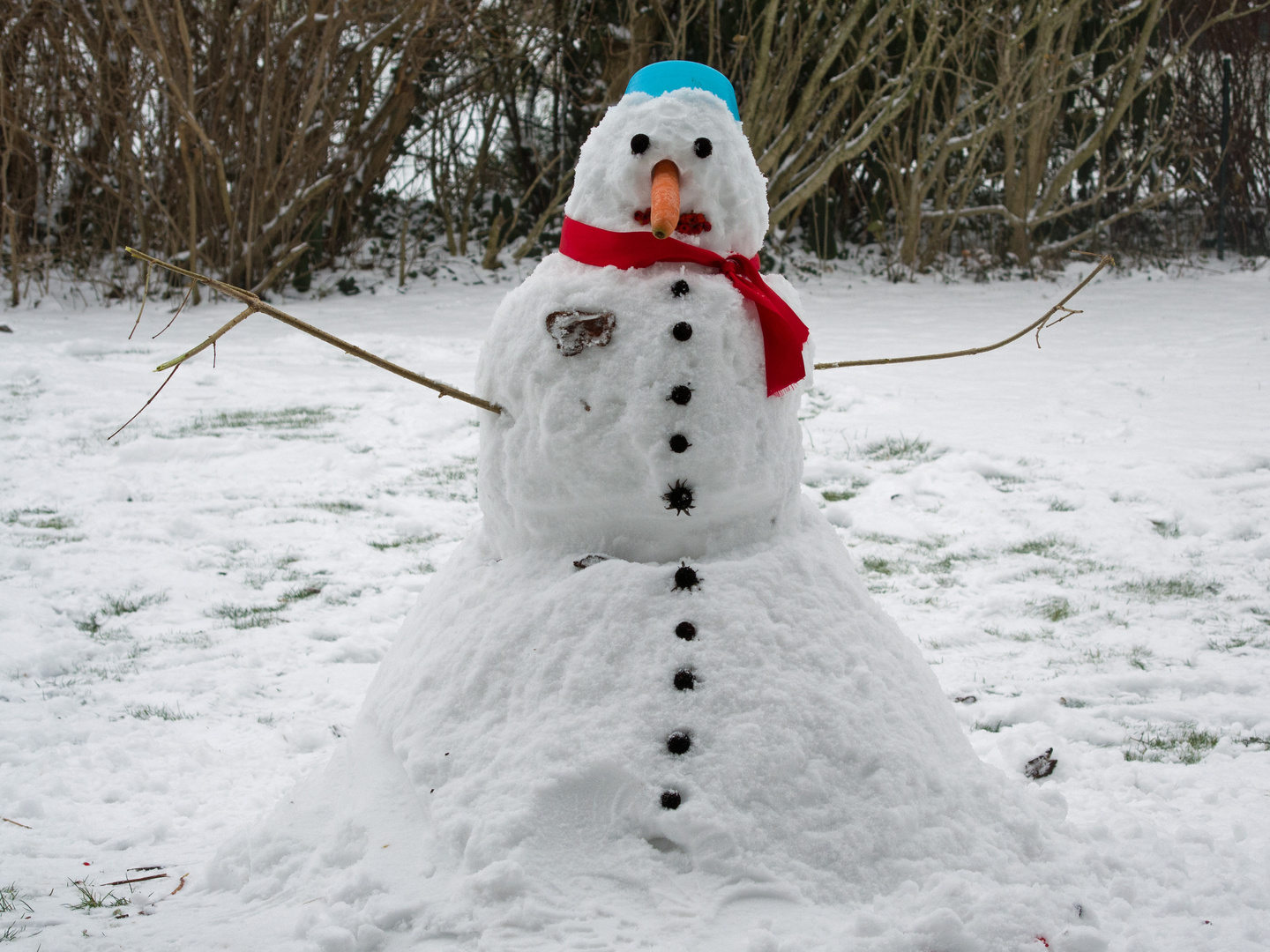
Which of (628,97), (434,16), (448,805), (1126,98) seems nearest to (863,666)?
(448,805)

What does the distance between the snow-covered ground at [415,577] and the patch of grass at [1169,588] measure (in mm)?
15

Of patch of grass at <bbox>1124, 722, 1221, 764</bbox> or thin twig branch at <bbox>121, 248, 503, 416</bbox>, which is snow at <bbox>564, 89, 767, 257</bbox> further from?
patch of grass at <bbox>1124, 722, 1221, 764</bbox>

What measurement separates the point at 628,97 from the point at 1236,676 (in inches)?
89.7

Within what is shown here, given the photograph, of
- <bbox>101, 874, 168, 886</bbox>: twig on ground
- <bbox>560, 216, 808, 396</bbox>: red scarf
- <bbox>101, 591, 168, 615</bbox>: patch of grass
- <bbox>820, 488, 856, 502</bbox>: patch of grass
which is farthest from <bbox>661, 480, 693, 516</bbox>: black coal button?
<bbox>820, 488, 856, 502</bbox>: patch of grass

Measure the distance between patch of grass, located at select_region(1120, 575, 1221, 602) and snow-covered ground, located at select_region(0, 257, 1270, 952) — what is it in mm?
15

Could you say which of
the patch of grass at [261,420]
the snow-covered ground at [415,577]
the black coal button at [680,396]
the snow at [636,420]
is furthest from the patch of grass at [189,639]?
the patch of grass at [261,420]

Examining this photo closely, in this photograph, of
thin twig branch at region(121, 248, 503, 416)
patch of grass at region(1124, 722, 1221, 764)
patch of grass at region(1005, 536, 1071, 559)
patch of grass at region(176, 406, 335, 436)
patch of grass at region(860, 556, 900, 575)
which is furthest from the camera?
patch of grass at region(176, 406, 335, 436)

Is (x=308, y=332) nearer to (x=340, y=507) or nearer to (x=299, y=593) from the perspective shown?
(x=299, y=593)

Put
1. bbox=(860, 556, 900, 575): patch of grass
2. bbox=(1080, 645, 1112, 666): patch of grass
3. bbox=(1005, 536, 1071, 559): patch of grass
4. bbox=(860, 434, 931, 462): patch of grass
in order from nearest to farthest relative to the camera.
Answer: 1. bbox=(1080, 645, 1112, 666): patch of grass
2. bbox=(860, 556, 900, 575): patch of grass
3. bbox=(1005, 536, 1071, 559): patch of grass
4. bbox=(860, 434, 931, 462): patch of grass

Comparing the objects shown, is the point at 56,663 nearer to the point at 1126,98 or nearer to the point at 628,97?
the point at 628,97

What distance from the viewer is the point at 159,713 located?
2.63m

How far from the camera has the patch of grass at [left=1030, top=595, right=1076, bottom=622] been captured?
3.31 metres

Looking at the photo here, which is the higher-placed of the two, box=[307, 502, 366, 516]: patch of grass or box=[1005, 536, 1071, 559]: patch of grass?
box=[1005, 536, 1071, 559]: patch of grass

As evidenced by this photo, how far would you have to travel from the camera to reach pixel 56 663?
9.52ft
